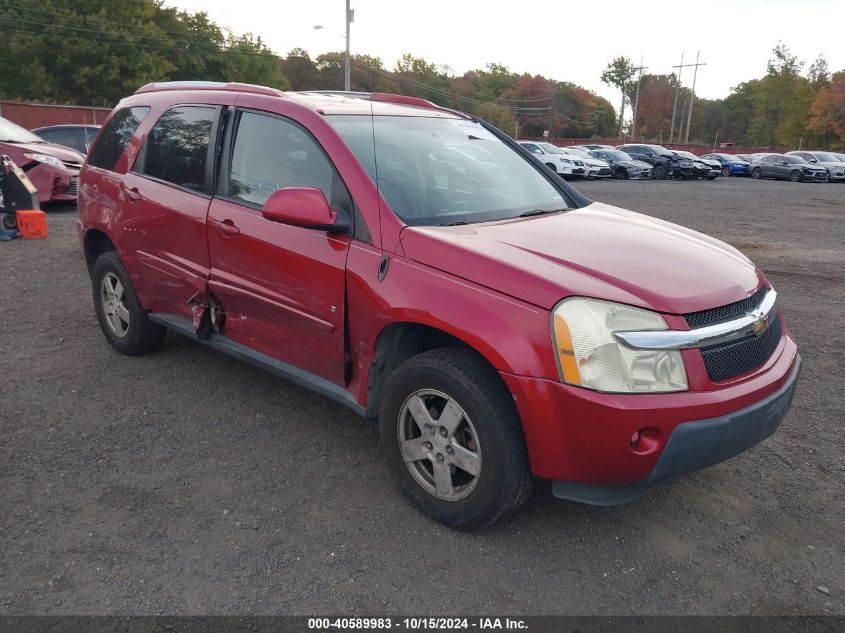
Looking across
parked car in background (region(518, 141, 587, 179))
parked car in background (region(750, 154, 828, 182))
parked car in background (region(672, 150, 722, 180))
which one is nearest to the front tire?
parked car in background (region(518, 141, 587, 179))

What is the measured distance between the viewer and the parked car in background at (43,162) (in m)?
10.8

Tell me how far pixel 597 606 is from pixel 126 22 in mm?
51701

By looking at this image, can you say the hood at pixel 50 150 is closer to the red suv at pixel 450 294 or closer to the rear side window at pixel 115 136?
the rear side window at pixel 115 136

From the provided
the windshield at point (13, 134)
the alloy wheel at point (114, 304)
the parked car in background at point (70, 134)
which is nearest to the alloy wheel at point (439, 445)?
the alloy wheel at point (114, 304)

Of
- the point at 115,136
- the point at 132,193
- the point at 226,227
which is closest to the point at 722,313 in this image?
the point at 226,227

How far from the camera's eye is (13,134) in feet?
37.3

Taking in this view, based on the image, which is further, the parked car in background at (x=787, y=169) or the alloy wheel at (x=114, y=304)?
the parked car in background at (x=787, y=169)

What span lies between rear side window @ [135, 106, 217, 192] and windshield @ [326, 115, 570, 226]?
1014 mm

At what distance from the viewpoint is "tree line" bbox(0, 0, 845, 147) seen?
1660 inches

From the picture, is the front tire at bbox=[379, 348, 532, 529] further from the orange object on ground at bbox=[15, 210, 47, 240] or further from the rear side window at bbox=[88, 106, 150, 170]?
the orange object on ground at bbox=[15, 210, 47, 240]

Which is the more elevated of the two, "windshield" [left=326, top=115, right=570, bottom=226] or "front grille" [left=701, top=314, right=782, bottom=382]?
"windshield" [left=326, top=115, right=570, bottom=226]

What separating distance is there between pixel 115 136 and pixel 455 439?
357 cm

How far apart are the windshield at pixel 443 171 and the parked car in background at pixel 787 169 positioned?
34.4 m

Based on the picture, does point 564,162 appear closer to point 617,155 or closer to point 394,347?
point 617,155
